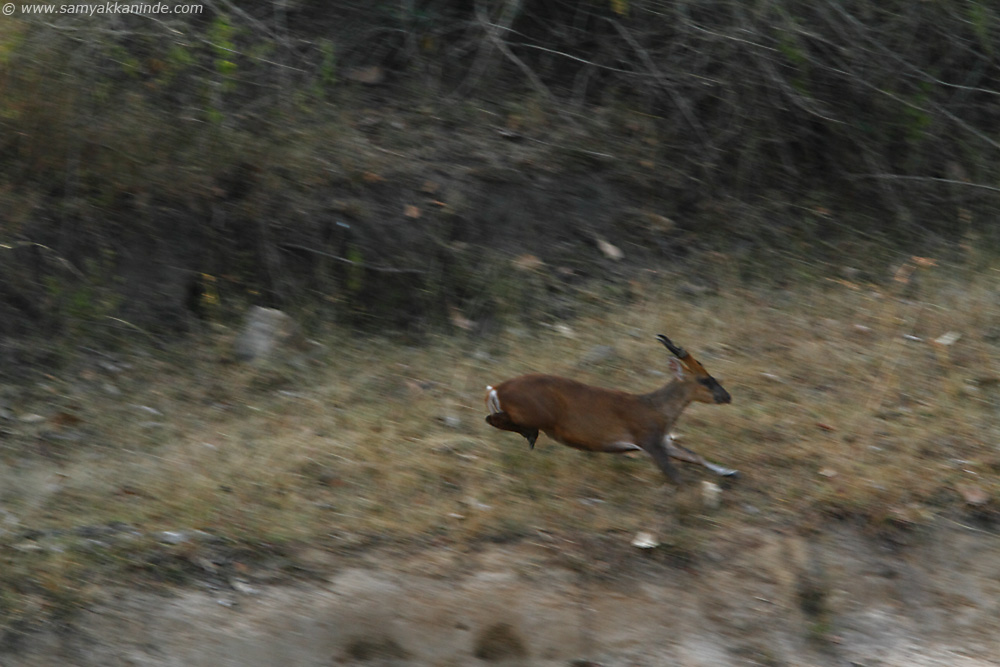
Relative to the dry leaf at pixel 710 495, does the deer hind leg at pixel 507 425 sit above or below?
above

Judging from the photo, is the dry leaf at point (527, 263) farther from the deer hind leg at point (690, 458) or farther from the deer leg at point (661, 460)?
the deer leg at point (661, 460)

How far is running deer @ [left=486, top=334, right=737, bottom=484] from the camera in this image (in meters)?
5.71

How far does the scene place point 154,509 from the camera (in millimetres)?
5461

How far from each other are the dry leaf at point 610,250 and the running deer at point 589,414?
2.90 meters

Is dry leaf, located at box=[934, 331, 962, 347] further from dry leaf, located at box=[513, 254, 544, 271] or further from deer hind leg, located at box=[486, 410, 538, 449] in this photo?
deer hind leg, located at box=[486, 410, 538, 449]

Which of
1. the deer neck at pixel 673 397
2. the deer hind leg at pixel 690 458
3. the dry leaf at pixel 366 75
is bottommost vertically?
the deer hind leg at pixel 690 458

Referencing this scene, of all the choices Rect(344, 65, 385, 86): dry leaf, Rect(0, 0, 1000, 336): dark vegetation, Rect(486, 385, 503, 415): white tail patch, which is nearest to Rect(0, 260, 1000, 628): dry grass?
Rect(486, 385, 503, 415): white tail patch

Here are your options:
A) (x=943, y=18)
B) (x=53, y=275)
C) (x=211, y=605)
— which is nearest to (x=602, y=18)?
(x=943, y=18)

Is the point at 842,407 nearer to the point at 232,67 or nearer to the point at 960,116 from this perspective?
the point at 960,116

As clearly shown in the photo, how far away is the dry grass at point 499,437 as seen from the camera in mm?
5527

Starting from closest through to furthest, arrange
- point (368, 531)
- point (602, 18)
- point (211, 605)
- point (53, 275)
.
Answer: point (211, 605) < point (368, 531) < point (53, 275) < point (602, 18)

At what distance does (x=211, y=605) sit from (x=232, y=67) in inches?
204

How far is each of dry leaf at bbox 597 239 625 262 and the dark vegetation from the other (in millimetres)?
53

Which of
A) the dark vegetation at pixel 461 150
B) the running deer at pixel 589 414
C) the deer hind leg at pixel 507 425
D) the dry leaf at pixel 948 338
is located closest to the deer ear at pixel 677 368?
the running deer at pixel 589 414
